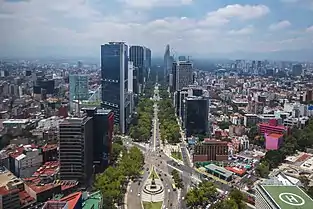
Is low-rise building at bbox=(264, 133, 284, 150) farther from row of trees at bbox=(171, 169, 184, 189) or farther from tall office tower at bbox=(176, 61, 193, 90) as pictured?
tall office tower at bbox=(176, 61, 193, 90)

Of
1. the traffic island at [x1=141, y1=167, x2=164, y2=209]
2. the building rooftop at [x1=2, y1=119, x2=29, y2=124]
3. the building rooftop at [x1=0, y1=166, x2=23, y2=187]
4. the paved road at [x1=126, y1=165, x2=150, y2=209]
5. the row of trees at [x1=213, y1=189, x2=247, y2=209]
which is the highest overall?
the building rooftop at [x1=2, y1=119, x2=29, y2=124]

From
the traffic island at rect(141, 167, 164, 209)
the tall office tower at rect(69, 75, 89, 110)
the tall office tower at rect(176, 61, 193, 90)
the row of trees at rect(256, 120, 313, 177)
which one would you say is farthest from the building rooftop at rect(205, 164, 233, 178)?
the tall office tower at rect(176, 61, 193, 90)

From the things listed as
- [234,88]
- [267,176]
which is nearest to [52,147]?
[267,176]

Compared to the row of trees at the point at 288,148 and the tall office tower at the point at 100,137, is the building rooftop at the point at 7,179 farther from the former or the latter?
the row of trees at the point at 288,148

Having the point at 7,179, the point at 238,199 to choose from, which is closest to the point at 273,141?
the point at 238,199

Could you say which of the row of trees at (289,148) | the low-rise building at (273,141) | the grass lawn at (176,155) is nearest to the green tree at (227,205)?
the row of trees at (289,148)

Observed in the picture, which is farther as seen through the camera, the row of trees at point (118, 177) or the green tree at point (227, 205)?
the row of trees at point (118, 177)

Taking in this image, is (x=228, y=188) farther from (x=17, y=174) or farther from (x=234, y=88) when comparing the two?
(x=234, y=88)
